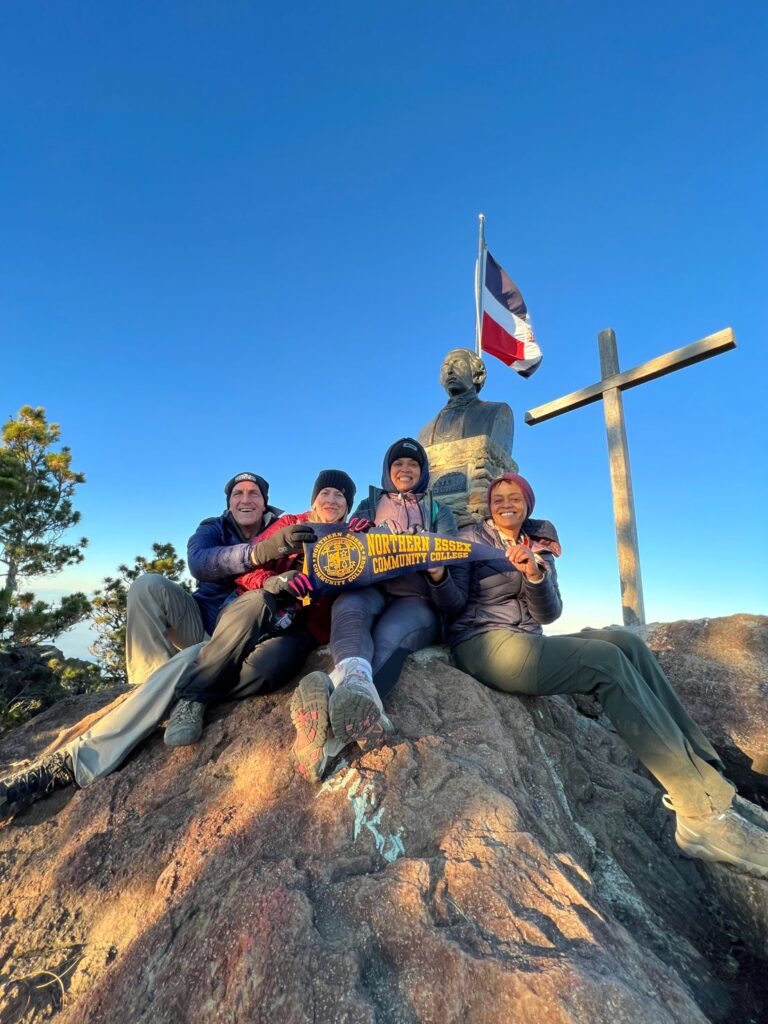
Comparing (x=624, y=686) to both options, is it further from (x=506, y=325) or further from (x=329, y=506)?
(x=506, y=325)

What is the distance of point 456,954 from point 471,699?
Result: 1.41 meters

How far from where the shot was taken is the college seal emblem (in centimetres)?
288

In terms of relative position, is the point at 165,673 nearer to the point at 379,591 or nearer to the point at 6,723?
the point at 379,591

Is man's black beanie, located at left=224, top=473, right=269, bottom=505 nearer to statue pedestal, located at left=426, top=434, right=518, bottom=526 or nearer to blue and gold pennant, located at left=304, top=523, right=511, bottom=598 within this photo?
blue and gold pennant, located at left=304, top=523, right=511, bottom=598

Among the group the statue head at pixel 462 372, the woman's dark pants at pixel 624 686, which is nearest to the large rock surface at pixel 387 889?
the woman's dark pants at pixel 624 686

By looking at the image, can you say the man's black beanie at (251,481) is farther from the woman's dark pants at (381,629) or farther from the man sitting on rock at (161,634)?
the woman's dark pants at (381,629)

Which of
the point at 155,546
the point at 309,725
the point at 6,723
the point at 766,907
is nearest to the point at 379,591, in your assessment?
the point at 309,725

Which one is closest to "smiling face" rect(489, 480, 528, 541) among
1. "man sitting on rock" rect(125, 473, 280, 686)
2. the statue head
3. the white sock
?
the white sock

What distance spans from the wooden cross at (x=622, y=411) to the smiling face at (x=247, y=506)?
5.00 metres

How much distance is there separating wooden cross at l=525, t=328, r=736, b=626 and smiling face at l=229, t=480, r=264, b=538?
500 cm

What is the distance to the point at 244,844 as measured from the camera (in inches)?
77.9

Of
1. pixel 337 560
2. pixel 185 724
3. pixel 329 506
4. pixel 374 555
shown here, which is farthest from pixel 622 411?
pixel 185 724

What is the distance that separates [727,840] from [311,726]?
5.90 ft

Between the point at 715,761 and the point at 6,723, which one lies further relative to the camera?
the point at 6,723
